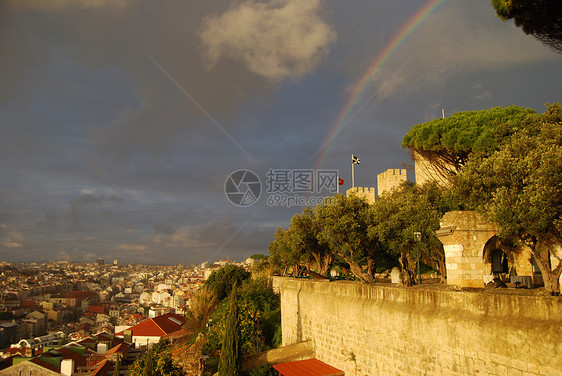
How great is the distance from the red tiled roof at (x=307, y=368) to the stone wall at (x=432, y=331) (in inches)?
11.0

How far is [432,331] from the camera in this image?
30.6 feet

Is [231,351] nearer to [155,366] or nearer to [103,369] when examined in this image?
[155,366]

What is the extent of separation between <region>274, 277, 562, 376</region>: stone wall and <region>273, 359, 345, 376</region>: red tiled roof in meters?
0.28

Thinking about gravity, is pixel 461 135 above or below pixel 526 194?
above

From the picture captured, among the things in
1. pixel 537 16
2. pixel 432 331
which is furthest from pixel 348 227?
pixel 537 16

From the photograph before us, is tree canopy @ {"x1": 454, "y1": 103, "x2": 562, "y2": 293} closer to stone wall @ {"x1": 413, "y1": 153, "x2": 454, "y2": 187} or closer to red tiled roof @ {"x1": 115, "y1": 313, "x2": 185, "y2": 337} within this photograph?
stone wall @ {"x1": 413, "y1": 153, "x2": 454, "y2": 187}

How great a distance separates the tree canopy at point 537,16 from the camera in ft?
42.7

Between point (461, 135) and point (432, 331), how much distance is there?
1541 centimetres

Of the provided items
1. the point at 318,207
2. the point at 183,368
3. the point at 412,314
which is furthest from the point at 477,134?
the point at 183,368

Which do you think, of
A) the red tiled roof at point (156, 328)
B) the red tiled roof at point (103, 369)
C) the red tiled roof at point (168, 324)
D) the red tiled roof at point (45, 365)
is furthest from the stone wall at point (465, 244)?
the red tiled roof at point (168, 324)

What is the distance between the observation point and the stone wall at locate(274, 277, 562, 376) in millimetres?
6906

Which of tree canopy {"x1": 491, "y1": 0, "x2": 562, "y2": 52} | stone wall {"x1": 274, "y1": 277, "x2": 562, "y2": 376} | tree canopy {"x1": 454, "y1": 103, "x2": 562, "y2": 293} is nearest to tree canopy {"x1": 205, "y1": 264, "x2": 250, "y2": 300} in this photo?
stone wall {"x1": 274, "y1": 277, "x2": 562, "y2": 376}

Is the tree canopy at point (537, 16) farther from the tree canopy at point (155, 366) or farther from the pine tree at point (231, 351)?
the tree canopy at point (155, 366)

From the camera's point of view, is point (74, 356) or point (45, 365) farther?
point (74, 356)
